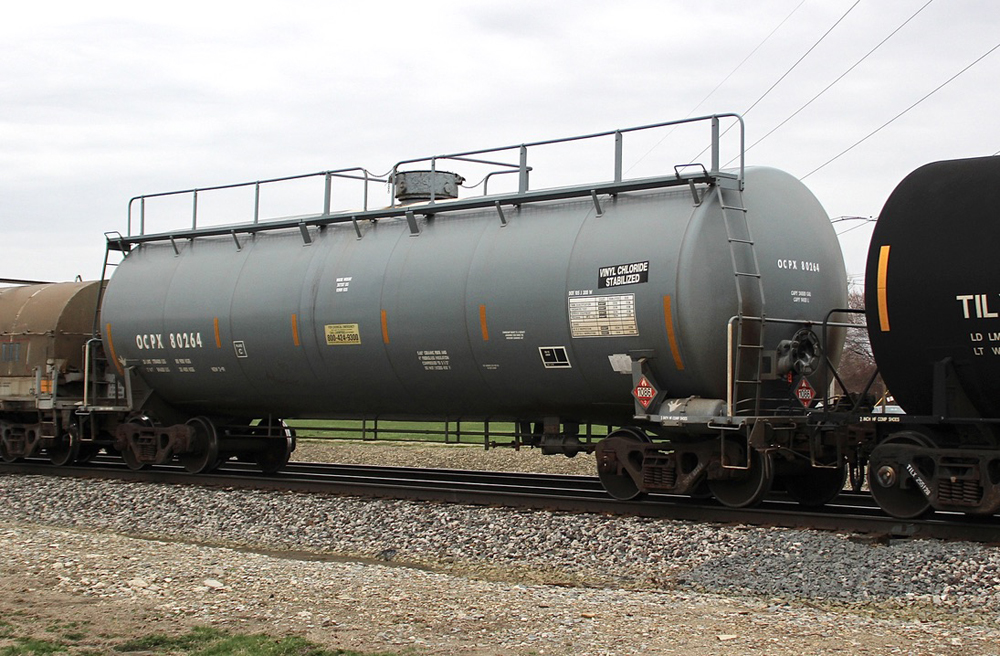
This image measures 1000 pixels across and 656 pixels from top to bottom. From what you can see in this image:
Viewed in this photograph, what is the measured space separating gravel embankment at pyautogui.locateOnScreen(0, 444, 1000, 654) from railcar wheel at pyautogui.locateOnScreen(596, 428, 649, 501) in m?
0.90

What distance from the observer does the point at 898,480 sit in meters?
10.6

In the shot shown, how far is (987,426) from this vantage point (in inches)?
401

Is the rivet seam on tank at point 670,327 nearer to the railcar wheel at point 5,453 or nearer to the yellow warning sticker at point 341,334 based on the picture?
the yellow warning sticker at point 341,334

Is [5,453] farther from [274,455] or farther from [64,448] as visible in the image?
[274,455]

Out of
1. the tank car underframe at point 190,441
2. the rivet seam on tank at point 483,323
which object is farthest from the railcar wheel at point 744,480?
the tank car underframe at point 190,441

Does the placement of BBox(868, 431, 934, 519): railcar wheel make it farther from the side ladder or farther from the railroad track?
the side ladder

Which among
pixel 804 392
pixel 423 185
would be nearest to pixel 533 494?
pixel 804 392

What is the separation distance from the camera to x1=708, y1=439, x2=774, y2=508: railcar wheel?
1191 centimetres

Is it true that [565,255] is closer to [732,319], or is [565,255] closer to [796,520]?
[732,319]

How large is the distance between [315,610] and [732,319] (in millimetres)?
5760

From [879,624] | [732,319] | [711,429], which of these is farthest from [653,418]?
[879,624]

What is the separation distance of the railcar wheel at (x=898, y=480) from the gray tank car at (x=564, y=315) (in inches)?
34.9

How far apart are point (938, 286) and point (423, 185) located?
7.28m

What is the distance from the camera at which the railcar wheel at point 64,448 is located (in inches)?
712
